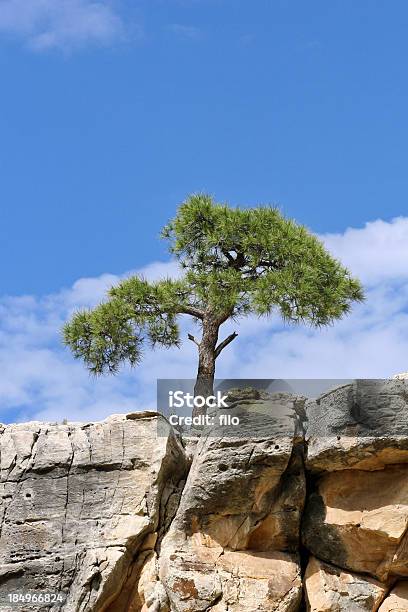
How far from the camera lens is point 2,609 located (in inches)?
613


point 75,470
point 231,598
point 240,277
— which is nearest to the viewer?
point 231,598

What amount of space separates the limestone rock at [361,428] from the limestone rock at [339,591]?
5.35ft

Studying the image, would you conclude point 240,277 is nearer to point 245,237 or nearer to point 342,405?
point 245,237

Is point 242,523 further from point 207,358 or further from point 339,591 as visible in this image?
point 207,358

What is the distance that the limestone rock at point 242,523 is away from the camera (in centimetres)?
1508

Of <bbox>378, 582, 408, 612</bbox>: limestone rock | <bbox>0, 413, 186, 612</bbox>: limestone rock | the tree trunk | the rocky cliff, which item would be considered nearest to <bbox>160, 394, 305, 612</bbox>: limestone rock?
the rocky cliff

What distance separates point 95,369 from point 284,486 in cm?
927

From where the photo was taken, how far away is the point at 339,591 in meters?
15.1

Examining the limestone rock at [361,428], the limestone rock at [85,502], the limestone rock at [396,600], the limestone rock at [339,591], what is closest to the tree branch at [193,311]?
the limestone rock at [85,502]

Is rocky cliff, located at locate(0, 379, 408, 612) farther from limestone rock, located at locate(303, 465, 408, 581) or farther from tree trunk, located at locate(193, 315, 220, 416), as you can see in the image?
tree trunk, located at locate(193, 315, 220, 416)

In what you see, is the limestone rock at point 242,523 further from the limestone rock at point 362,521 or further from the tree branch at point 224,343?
the tree branch at point 224,343

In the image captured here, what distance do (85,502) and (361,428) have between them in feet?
15.3

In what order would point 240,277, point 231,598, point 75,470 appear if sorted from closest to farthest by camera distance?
point 231,598
point 75,470
point 240,277

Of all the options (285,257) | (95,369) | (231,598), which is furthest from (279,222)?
(231,598)
